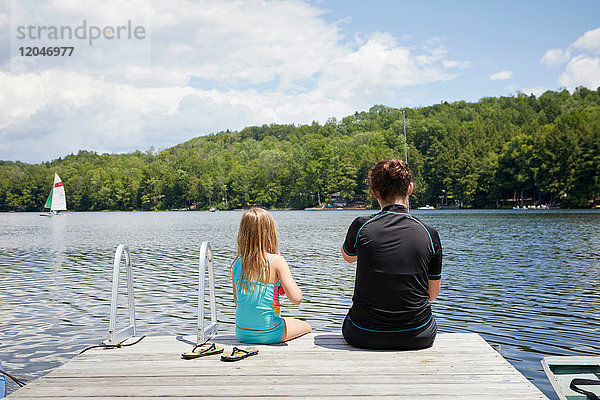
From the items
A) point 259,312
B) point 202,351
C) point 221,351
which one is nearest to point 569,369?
point 259,312

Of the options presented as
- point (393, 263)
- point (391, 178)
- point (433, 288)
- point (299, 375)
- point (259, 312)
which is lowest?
point (299, 375)

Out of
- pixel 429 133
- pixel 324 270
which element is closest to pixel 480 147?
pixel 429 133

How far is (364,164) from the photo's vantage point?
11319 centimetres

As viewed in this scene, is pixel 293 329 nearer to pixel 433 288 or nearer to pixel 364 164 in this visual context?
pixel 433 288

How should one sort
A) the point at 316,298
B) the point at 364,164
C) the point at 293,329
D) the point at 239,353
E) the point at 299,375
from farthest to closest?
the point at 364,164
the point at 316,298
the point at 293,329
the point at 239,353
the point at 299,375

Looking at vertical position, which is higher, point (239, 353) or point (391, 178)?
point (391, 178)

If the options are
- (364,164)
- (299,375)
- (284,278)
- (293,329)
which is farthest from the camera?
(364,164)

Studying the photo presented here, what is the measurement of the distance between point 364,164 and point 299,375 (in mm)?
110435

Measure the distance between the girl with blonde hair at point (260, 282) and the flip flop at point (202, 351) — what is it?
29 cm

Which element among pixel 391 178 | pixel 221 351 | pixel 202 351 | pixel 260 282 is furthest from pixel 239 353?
pixel 391 178

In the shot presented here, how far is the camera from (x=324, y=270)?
17.5 meters

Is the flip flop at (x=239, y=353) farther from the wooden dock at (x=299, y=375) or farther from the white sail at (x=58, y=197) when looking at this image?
the white sail at (x=58, y=197)

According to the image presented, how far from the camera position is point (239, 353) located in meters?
4.33

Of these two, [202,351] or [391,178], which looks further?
[202,351]
